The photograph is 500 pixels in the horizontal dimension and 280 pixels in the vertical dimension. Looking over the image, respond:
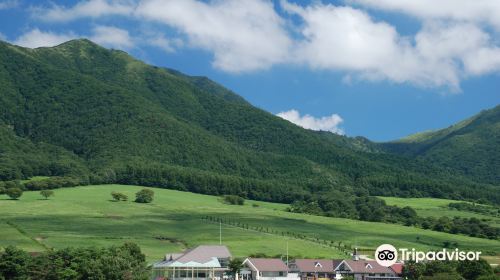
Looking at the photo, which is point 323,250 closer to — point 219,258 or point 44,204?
point 219,258

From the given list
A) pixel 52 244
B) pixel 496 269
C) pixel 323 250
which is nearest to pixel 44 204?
pixel 52 244

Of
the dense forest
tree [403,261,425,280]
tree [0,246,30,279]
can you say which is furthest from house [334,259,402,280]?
tree [0,246,30,279]

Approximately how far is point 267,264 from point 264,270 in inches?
84.3

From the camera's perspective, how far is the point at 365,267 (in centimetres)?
13362

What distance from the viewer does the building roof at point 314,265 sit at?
13188 centimetres

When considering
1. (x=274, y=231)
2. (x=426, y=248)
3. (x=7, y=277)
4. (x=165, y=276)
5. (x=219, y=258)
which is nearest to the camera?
(x=7, y=277)

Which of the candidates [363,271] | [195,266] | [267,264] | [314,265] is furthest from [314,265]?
[195,266]

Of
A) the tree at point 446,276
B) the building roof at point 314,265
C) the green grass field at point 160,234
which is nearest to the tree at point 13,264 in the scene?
the green grass field at point 160,234

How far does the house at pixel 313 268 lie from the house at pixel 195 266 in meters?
13.9

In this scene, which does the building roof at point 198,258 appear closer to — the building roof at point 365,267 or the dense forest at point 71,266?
the dense forest at point 71,266

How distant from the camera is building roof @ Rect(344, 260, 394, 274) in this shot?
133 m

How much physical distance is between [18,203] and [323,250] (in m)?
89.9

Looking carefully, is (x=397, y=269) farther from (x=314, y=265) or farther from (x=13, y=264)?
(x=13, y=264)

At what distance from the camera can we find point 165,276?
116 metres
